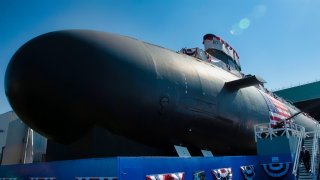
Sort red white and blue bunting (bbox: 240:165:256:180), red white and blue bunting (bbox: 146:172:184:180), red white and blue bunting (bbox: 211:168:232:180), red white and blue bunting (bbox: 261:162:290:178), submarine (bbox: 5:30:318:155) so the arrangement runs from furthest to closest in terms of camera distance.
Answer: red white and blue bunting (bbox: 261:162:290:178) → red white and blue bunting (bbox: 240:165:256:180) → red white and blue bunting (bbox: 211:168:232:180) → submarine (bbox: 5:30:318:155) → red white and blue bunting (bbox: 146:172:184:180)

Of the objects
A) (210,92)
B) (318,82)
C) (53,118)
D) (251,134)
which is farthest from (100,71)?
(318,82)

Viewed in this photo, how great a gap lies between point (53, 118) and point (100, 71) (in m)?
1.76

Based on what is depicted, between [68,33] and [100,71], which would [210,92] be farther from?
[68,33]

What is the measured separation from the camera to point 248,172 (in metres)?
10.3

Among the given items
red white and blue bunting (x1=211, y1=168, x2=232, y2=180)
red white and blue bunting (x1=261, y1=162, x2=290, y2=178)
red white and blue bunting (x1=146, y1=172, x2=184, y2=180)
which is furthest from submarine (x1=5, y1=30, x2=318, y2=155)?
red white and blue bunting (x1=261, y1=162, x2=290, y2=178)

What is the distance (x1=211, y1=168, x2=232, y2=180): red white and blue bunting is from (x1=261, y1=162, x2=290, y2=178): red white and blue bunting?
278cm

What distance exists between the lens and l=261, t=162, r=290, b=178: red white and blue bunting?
36.9ft

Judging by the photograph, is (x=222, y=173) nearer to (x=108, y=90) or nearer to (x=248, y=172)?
(x=248, y=172)

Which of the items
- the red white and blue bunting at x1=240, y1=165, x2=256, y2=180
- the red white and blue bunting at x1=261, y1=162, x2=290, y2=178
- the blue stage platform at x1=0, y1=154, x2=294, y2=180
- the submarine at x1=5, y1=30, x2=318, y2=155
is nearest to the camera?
the blue stage platform at x1=0, y1=154, x2=294, y2=180

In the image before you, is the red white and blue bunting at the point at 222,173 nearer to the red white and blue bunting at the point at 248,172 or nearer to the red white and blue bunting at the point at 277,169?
the red white and blue bunting at the point at 248,172

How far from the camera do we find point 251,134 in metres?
12.3

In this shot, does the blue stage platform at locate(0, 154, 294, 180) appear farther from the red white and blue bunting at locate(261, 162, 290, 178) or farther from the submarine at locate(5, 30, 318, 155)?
the red white and blue bunting at locate(261, 162, 290, 178)

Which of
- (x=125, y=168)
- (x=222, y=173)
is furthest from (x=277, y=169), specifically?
(x=125, y=168)

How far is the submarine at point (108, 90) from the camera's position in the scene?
299 inches
